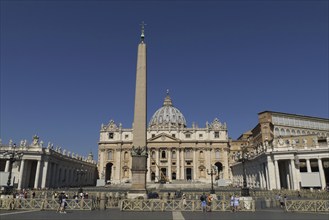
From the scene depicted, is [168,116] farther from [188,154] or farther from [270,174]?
[270,174]

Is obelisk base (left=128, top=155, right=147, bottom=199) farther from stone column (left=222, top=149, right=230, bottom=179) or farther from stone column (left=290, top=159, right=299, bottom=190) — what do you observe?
stone column (left=222, top=149, right=230, bottom=179)

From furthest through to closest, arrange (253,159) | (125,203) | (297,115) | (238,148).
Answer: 1. (238,148)
2. (297,115)
3. (253,159)
4. (125,203)

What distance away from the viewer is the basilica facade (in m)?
78.6

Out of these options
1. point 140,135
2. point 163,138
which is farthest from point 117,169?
point 140,135

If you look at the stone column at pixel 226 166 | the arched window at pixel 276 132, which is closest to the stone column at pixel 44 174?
the arched window at pixel 276 132

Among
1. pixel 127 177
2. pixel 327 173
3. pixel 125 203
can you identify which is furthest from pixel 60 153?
pixel 327 173

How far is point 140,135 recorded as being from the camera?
781 inches

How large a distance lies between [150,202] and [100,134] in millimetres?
68962

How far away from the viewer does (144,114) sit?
20.4 meters

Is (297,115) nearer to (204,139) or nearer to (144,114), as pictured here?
(204,139)

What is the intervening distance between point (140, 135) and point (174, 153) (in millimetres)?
61803

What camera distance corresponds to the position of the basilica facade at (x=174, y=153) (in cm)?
7856

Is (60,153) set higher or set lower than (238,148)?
lower

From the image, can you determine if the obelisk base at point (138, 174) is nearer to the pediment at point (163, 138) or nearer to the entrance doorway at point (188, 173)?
the pediment at point (163, 138)
